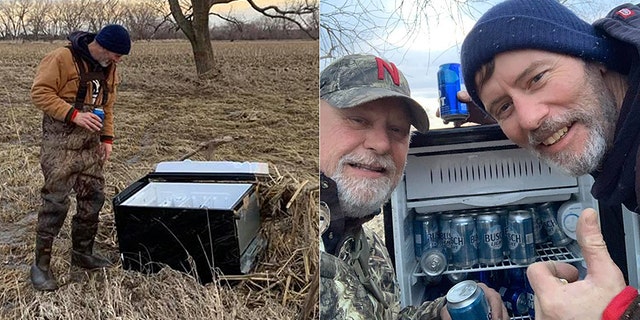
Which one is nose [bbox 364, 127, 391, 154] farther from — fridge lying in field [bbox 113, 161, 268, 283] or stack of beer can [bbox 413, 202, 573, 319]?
fridge lying in field [bbox 113, 161, 268, 283]

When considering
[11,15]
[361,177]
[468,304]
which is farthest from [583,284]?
[11,15]

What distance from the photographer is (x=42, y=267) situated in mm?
3377

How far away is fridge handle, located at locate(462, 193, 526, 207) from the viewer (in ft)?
5.99

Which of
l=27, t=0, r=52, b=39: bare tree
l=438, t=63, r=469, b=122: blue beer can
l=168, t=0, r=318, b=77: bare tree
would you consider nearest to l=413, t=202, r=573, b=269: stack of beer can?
l=438, t=63, r=469, b=122: blue beer can

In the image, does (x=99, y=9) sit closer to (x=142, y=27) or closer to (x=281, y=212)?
(x=142, y=27)

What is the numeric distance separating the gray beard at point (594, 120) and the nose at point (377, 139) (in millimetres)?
425

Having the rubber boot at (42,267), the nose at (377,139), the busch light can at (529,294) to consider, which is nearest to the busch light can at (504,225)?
the busch light can at (529,294)

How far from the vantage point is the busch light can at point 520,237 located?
6.05 feet

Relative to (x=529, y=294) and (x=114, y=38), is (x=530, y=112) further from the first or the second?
(x=114, y=38)

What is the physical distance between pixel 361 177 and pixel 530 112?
536 mm

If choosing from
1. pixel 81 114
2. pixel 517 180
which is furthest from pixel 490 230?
pixel 81 114

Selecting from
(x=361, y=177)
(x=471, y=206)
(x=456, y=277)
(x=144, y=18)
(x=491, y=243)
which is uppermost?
(x=144, y=18)

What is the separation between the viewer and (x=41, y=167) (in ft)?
10.8

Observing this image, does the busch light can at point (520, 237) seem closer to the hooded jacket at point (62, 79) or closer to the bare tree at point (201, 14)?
the bare tree at point (201, 14)
